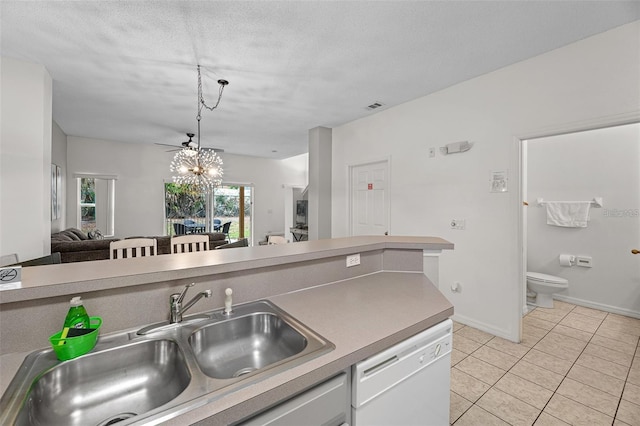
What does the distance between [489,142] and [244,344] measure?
2940mm

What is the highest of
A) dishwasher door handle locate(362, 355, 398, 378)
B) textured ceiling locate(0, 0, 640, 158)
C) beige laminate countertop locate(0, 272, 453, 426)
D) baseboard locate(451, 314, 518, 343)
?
textured ceiling locate(0, 0, 640, 158)

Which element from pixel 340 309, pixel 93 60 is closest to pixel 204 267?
pixel 340 309

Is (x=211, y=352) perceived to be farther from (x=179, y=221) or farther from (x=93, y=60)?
(x=179, y=221)

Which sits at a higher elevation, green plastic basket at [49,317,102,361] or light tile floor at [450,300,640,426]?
green plastic basket at [49,317,102,361]

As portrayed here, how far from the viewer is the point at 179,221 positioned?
6758 millimetres

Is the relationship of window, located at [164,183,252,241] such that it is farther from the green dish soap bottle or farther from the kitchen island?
the green dish soap bottle

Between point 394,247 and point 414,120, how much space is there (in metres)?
2.26

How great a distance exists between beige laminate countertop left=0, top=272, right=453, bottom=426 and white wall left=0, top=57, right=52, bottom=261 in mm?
2575

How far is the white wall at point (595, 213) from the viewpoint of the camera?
125 inches

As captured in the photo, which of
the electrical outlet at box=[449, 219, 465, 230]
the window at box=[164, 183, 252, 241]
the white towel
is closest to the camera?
the electrical outlet at box=[449, 219, 465, 230]

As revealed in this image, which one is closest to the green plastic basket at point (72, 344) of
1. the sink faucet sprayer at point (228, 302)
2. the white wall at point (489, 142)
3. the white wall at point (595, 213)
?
the sink faucet sprayer at point (228, 302)

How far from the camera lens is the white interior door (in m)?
3.98

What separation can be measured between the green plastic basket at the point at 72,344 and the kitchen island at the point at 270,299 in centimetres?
11

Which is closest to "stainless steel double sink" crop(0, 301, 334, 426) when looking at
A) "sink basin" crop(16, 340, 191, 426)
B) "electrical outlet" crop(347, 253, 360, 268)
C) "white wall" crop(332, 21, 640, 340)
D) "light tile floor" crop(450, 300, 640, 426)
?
"sink basin" crop(16, 340, 191, 426)
